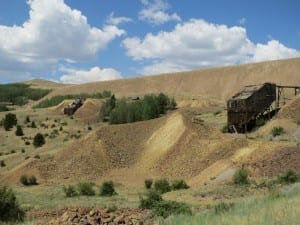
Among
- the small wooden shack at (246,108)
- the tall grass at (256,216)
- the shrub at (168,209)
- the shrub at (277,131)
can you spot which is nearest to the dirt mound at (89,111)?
the small wooden shack at (246,108)

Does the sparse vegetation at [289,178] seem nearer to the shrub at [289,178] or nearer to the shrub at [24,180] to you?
the shrub at [289,178]

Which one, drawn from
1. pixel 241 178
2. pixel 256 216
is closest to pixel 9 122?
pixel 241 178

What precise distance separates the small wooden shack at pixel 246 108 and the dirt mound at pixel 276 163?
1681cm

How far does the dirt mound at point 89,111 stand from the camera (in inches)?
3720

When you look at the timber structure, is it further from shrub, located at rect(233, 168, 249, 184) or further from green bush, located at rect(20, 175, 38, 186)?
shrub, located at rect(233, 168, 249, 184)

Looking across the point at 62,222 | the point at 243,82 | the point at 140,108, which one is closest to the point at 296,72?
the point at 243,82

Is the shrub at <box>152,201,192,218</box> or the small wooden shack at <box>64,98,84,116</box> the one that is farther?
the small wooden shack at <box>64,98,84,116</box>

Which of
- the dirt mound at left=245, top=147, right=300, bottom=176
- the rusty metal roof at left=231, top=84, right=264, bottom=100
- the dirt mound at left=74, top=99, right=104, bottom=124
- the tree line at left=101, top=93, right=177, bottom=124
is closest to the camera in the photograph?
the dirt mound at left=245, top=147, right=300, bottom=176

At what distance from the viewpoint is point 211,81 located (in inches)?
5935

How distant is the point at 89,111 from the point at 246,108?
52.6 m

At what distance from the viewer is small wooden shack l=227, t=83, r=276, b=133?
52188mm

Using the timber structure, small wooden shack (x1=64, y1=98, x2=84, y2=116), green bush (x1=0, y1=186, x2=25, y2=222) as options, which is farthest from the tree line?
green bush (x1=0, y1=186, x2=25, y2=222)

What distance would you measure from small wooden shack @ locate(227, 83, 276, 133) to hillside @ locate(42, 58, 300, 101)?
70.2 m

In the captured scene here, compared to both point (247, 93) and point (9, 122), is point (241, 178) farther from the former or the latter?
point (9, 122)
